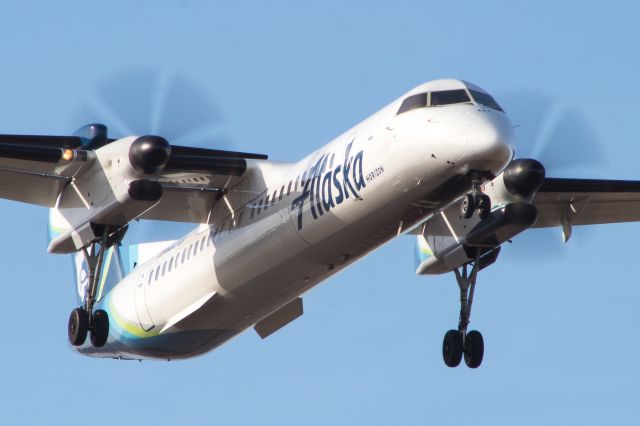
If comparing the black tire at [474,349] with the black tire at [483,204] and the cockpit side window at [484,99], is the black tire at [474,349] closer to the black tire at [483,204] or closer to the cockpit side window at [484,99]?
the black tire at [483,204]

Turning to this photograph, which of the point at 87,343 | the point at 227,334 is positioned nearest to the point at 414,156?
the point at 227,334

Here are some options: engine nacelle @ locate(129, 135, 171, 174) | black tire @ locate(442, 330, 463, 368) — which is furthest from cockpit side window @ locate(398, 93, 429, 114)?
black tire @ locate(442, 330, 463, 368)

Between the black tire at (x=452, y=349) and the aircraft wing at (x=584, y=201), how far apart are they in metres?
2.89

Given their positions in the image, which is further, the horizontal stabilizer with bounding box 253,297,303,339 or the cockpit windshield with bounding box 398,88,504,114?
the horizontal stabilizer with bounding box 253,297,303,339

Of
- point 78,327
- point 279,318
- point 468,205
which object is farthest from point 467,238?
point 78,327

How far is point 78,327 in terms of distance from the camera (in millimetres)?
21500

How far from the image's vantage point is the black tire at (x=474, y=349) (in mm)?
21375

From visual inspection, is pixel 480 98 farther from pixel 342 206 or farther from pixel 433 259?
pixel 433 259

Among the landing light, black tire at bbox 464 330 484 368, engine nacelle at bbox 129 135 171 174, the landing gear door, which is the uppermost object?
engine nacelle at bbox 129 135 171 174

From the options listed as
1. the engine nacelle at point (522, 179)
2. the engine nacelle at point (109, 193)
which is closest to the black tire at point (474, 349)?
the engine nacelle at point (522, 179)

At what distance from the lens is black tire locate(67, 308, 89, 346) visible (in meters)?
21.5

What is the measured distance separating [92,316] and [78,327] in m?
0.35

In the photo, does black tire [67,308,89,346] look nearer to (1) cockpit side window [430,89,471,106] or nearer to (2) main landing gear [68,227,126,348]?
(2) main landing gear [68,227,126,348]

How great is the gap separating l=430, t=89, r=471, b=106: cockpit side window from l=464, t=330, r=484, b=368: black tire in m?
5.16
